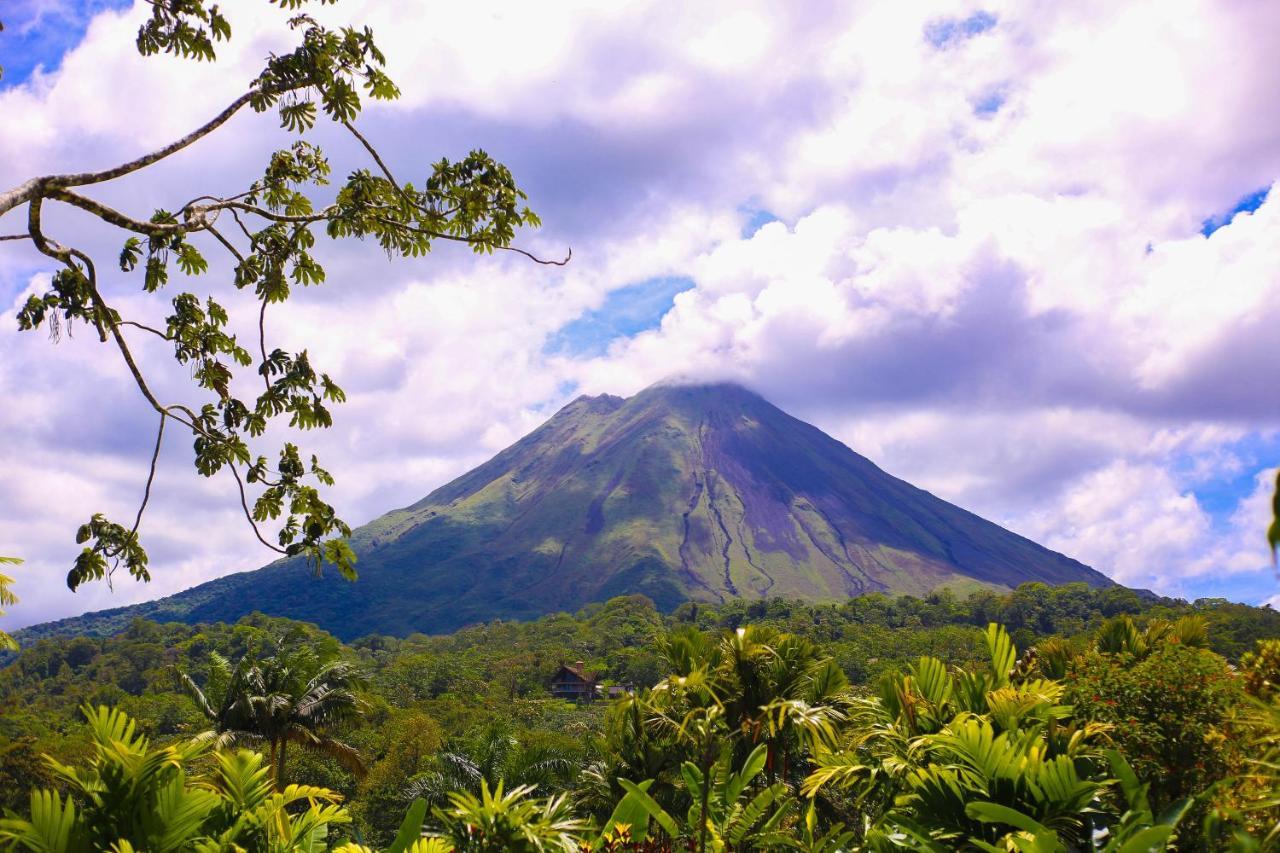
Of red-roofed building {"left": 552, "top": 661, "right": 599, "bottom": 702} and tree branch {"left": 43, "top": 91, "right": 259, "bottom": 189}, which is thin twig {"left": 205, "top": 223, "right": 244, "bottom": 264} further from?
red-roofed building {"left": 552, "top": 661, "right": 599, "bottom": 702}

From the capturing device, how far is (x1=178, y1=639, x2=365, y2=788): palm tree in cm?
1958

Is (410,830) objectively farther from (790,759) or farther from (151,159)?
(790,759)

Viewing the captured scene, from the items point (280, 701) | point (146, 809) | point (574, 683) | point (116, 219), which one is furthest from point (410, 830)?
point (574, 683)

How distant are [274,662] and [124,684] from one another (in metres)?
64.7

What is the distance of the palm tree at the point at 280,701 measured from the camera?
771 inches

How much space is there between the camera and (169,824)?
4621mm

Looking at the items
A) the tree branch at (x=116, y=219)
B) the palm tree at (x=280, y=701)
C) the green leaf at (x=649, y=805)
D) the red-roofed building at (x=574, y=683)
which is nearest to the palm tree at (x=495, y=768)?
the palm tree at (x=280, y=701)

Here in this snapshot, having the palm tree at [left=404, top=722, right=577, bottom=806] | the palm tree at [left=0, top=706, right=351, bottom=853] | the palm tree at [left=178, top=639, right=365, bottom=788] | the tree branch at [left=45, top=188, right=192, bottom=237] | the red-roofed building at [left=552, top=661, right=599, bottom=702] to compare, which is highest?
the tree branch at [left=45, top=188, right=192, bottom=237]

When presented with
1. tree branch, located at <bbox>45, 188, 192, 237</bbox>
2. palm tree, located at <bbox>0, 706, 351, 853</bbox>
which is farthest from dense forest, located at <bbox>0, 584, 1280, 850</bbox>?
tree branch, located at <bbox>45, 188, 192, 237</bbox>

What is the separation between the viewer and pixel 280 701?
1969 centimetres

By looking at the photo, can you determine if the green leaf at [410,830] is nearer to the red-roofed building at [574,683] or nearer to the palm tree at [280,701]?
the palm tree at [280,701]

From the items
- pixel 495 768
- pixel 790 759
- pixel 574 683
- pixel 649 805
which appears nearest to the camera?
pixel 649 805

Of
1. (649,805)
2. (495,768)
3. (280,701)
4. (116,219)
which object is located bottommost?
(495,768)

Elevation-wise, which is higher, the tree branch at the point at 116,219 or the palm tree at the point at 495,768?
the tree branch at the point at 116,219
